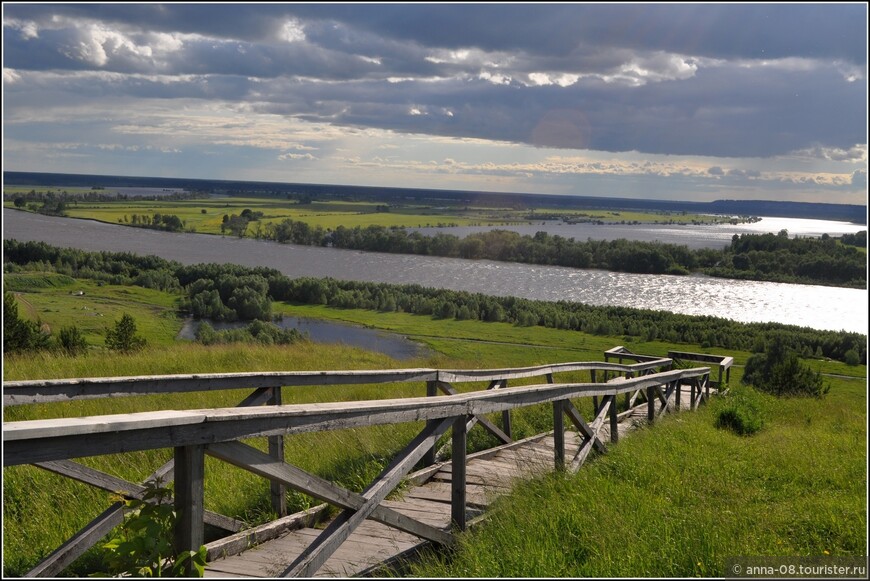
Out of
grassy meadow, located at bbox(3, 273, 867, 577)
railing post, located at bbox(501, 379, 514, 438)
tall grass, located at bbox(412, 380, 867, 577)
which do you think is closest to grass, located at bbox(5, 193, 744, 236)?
grassy meadow, located at bbox(3, 273, 867, 577)

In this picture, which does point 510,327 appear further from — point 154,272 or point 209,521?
point 209,521

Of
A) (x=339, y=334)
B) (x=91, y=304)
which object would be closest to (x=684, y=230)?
(x=339, y=334)

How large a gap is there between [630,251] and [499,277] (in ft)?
49.3

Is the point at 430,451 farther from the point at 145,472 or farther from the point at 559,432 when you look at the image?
the point at 145,472

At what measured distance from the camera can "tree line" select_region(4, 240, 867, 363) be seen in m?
42.8

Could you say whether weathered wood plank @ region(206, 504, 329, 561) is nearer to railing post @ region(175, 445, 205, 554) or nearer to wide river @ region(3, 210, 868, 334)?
railing post @ region(175, 445, 205, 554)

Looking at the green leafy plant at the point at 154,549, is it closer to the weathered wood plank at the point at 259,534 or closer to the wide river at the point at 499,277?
the weathered wood plank at the point at 259,534

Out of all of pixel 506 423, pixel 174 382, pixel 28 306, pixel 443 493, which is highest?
pixel 174 382

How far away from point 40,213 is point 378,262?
37.3 meters

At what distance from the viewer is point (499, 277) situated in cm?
6259

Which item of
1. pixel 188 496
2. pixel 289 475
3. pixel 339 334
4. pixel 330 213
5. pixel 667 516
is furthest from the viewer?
pixel 330 213

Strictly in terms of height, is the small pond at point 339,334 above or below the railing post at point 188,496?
below

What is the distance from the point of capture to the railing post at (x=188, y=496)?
2785 mm

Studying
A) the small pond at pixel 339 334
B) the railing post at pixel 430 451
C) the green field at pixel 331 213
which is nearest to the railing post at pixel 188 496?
the railing post at pixel 430 451
